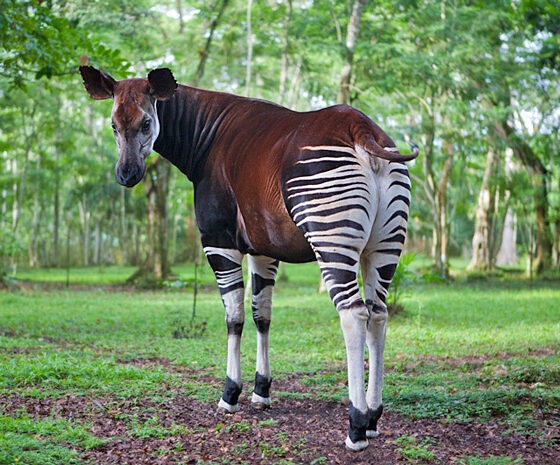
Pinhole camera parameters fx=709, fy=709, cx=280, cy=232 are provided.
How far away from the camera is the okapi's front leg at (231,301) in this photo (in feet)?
17.1

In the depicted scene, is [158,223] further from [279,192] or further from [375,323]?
[375,323]

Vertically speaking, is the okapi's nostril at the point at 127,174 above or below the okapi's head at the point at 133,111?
below

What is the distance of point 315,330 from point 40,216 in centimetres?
2998

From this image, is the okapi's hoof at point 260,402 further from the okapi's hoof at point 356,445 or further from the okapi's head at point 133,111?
the okapi's head at point 133,111

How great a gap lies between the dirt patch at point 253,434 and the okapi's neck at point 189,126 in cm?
180

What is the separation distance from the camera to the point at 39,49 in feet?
26.2

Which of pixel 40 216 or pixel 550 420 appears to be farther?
pixel 40 216

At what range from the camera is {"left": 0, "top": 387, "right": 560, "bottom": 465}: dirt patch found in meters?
4.21

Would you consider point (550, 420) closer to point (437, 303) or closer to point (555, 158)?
point (437, 303)

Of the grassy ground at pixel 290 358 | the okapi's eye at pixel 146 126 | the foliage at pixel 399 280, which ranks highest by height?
the okapi's eye at pixel 146 126

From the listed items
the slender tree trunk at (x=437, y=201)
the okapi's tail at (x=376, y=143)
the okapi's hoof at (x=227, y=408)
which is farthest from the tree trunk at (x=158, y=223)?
the okapi's tail at (x=376, y=143)

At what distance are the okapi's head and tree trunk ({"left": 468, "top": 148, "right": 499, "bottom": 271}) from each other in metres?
20.0

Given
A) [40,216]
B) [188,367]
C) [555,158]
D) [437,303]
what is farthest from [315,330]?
[40,216]

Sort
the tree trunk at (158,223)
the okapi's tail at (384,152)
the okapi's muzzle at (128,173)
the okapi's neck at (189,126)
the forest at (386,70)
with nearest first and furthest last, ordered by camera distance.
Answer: the okapi's tail at (384,152) → the okapi's muzzle at (128,173) → the okapi's neck at (189,126) → the forest at (386,70) → the tree trunk at (158,223)
